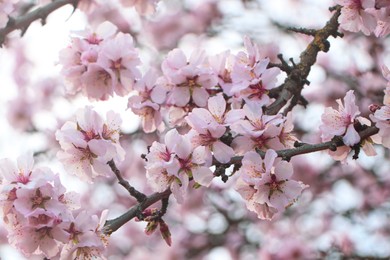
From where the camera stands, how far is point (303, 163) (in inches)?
258

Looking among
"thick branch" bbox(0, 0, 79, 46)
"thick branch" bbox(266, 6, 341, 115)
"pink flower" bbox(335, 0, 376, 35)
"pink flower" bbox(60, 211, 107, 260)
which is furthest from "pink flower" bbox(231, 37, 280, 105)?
"thick branch" bbox(0, 0, 79, 46)

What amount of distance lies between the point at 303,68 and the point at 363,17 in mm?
256

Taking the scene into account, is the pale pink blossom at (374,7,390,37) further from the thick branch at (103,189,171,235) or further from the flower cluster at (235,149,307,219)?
the thick branch at (103,189,171,235)

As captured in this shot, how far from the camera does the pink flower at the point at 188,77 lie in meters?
2.21

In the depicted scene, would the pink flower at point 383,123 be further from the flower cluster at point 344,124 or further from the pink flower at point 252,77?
the pink flower at point 252,77

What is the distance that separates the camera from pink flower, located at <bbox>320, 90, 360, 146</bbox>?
6.30 ft

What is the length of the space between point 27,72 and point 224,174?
19.0ft

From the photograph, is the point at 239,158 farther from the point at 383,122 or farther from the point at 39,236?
the point at 39,236

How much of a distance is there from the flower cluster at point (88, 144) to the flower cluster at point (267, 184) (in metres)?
0.39

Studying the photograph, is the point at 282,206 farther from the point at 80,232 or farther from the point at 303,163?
the point at 303,163

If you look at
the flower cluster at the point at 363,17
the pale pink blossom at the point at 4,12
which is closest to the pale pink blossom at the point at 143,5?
the pale pink blossom at the point at 4,12

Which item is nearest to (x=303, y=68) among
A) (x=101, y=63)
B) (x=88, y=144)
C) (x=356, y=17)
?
(x=356, y=17)

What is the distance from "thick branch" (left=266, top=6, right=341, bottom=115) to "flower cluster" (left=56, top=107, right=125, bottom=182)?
484 mm

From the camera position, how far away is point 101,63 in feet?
7.21
